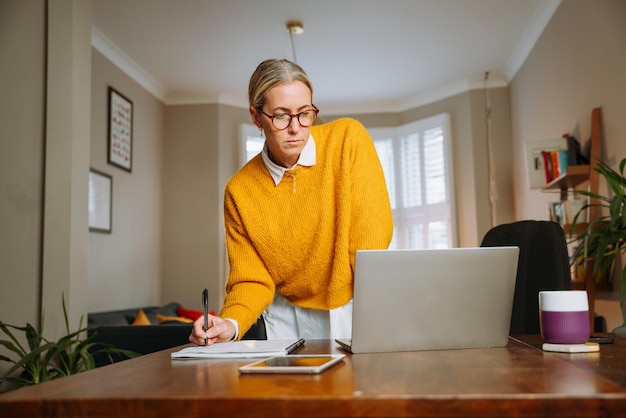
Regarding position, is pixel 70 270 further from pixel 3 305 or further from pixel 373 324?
pixel 373 324

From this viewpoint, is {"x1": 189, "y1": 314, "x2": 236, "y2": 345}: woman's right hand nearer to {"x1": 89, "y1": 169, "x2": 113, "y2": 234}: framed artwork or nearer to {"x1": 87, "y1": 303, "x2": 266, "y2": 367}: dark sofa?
{"x1": 87, "y1": 303, "x2": 266, "y2": 367}: dark sofa

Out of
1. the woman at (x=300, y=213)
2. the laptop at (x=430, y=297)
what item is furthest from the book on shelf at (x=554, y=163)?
the laptop at (x=430, y=297)

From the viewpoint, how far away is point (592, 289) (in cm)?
344

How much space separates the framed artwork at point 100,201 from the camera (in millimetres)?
5047

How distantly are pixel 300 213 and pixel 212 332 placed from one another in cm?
47

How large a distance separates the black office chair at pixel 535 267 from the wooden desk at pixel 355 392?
772 millimetres

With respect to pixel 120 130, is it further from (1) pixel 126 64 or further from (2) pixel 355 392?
(2) pixel 355 392

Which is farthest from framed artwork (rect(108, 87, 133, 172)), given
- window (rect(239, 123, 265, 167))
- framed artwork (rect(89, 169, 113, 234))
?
window (rect(239, 123, 265, 167))

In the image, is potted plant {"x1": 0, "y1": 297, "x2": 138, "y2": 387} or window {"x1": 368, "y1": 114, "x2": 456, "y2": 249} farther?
window {"x1": 368, "y1": 114, "x2": 456, "y2": 249}

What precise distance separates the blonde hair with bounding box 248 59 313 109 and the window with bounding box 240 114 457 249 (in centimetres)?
502

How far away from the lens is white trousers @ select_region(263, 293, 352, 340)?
5.78 feet

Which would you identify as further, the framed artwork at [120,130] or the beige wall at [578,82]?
the framed artwork at [120,130]

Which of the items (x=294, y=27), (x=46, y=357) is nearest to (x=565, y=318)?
(x=46, y=357)

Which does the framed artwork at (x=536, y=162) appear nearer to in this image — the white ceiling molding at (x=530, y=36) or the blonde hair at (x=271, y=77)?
the white ceiling molding at (x=530, y=36)
